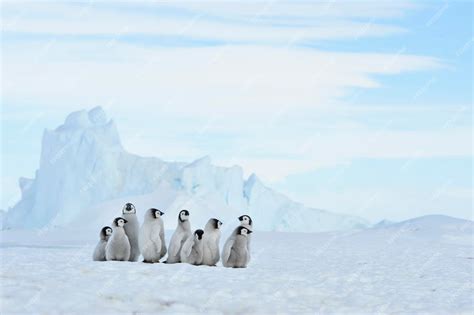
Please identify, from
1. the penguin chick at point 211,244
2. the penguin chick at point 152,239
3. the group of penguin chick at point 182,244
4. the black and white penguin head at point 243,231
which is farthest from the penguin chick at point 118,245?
the black and white penguin head at point 243,231

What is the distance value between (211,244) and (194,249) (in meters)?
0.20

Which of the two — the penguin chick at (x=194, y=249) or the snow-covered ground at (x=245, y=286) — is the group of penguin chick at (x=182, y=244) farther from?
the snow-covered ground at (x=245, y=286)

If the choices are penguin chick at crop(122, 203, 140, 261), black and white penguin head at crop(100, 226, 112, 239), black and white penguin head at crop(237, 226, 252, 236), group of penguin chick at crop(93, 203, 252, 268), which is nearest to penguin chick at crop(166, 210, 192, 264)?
group of penguin chick at crop(93, 203, 252, 268)

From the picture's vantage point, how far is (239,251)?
29.7 ft

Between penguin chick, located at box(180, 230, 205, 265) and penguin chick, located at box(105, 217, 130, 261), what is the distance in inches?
27.0

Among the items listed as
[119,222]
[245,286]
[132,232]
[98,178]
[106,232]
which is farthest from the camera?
[98,178]

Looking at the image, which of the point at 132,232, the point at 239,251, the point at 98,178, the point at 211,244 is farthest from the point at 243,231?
the point at 98,178

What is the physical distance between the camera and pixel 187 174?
30.2 meters

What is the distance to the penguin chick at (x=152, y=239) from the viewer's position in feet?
29.8

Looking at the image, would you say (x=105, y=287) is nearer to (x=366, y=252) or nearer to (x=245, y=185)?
(x=366, y=252)

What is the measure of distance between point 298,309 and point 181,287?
1.16 metres

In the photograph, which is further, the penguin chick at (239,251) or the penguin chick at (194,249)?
the penguin chick at (239,251)

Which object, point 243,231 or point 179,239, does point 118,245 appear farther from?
point 243,231

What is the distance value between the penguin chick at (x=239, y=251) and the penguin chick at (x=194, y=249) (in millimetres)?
322
